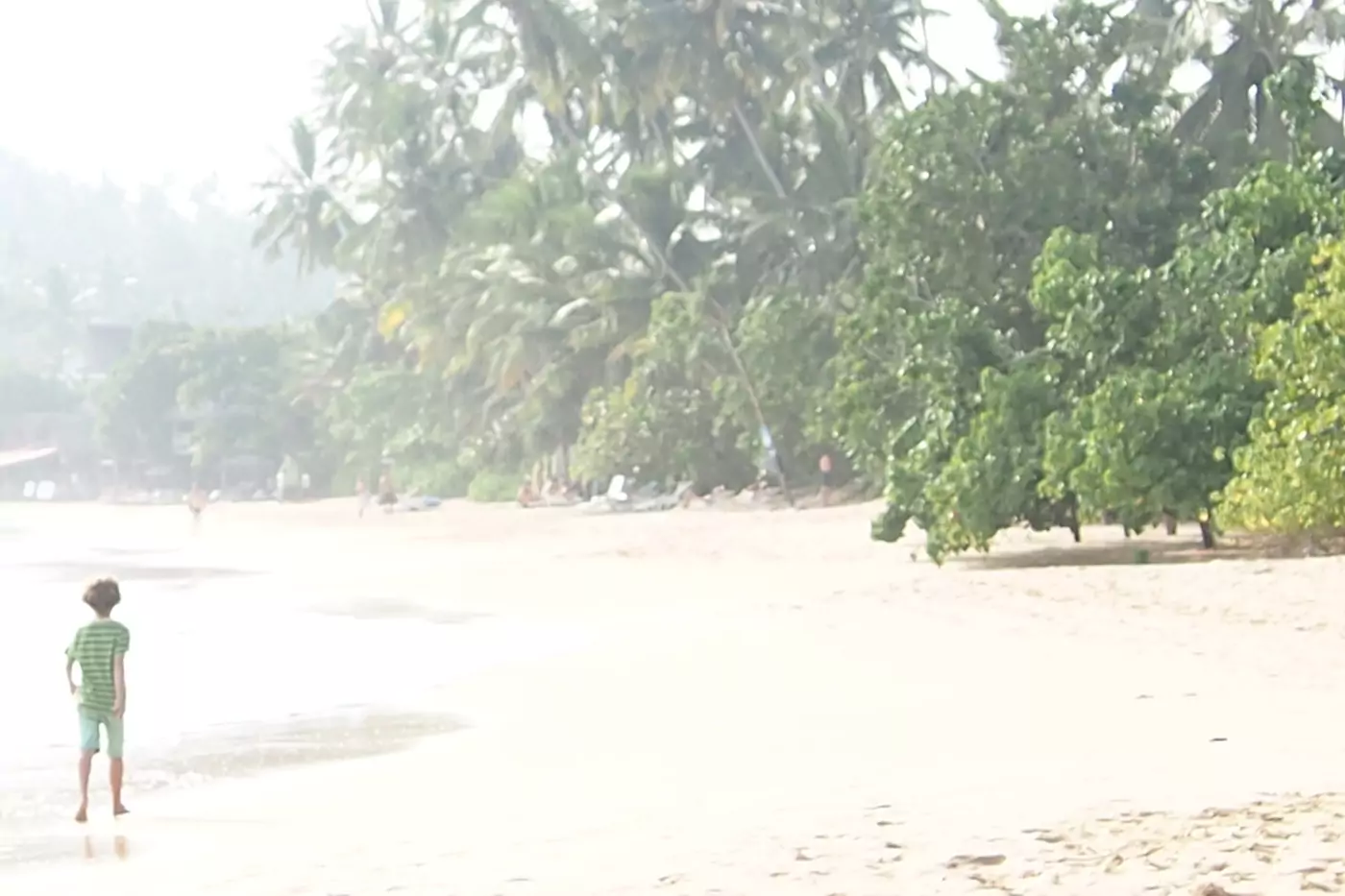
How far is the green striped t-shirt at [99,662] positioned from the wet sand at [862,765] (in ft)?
1.67

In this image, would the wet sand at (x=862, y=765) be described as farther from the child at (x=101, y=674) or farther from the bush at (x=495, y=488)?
the bush at (x=495, y=488)

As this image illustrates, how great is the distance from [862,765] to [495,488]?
37.9 meters

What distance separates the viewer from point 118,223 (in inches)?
6053

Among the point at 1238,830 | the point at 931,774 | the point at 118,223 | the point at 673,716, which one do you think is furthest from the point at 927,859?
the point at 118,223

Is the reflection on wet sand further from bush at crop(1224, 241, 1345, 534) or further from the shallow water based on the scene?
bush at crop(1224, 241, 1345, 534)

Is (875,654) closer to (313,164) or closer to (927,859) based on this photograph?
(927,859)

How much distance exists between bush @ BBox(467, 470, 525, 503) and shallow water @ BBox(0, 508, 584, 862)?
68.4ft

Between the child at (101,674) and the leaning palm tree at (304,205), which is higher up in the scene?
the leaning palm tree at (304,205)

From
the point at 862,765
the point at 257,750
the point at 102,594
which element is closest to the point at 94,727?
the point at 102,594

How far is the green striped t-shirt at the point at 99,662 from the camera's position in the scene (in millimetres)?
7926

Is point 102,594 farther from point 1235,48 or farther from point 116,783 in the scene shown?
point 1235,48

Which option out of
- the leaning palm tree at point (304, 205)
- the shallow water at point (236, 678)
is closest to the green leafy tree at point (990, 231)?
the shallow water at point (236, 678)

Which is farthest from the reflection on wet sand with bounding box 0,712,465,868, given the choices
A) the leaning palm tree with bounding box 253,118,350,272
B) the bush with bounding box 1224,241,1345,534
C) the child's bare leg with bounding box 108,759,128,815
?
the leaning palm tree with bounding box 253,118,350,272

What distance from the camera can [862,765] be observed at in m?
7.88
